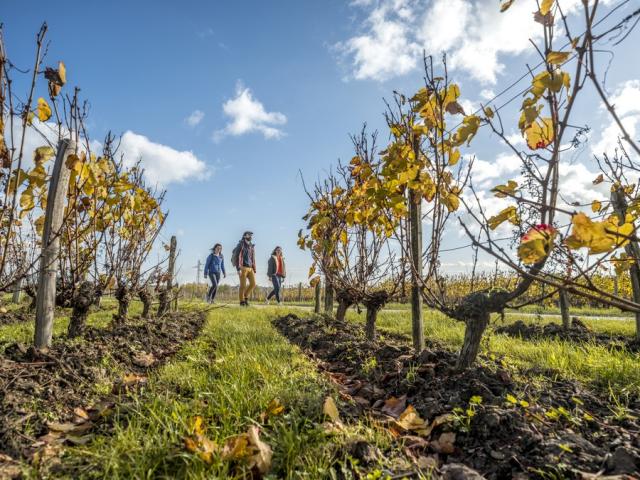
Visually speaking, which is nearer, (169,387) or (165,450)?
(165,450)

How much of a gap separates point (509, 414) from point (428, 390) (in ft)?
1.90

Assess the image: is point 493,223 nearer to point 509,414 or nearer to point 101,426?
point 509,414

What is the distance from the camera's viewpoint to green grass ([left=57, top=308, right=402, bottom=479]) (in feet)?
4.92

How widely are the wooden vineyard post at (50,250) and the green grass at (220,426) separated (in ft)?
4.45

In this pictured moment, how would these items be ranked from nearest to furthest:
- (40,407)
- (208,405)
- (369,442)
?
(369,442) < (208,405) < (40,407)

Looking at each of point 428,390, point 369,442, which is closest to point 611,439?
point 428,390

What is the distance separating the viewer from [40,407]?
214cm

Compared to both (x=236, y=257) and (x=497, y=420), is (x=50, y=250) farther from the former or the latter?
(x=236, y=257)

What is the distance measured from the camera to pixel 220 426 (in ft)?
5.96

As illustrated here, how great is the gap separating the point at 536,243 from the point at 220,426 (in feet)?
5.34

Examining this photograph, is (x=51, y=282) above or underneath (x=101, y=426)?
above

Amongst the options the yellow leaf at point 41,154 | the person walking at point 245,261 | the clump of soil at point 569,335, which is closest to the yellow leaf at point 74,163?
the yellow leaf at point 41,154

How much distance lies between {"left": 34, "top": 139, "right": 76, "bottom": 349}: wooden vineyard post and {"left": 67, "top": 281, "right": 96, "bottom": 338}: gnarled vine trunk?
689 millimetres

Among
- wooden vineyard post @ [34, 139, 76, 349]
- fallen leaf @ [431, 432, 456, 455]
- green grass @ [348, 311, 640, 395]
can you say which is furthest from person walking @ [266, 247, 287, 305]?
fallen leaf @ [431, 432, 456, 455]
